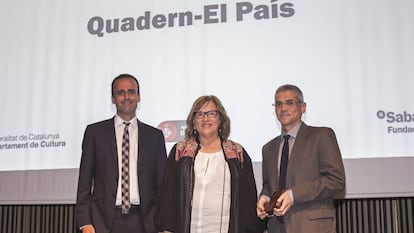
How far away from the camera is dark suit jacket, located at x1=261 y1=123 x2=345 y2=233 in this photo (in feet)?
8.87

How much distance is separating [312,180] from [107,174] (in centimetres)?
114

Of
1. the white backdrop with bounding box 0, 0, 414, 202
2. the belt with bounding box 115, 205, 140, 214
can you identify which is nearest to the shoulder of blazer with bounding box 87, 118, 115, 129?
the belt with bounding box 115, 205, 140, 214

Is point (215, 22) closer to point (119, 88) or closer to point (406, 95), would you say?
point (119, 88)

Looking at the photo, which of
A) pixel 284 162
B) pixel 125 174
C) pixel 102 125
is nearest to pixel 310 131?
pixel 284 162

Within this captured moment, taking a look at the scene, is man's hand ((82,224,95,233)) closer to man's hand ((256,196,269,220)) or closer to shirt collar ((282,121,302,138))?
man's hand ((256,196,269,220))

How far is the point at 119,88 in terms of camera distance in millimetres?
3223

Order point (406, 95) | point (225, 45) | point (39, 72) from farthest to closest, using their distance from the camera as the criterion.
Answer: point (39, 72)
point (225, 45)
point (406, 95)

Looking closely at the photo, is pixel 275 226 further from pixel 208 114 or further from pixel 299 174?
pixel 208 114

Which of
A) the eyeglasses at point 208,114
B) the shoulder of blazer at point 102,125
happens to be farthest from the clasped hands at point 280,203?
the shoulder of blazer at point 102,125

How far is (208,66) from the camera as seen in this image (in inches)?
156

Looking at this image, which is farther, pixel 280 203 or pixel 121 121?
pixel 121 121

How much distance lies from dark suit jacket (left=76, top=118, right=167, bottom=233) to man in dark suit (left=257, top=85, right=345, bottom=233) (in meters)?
0.64

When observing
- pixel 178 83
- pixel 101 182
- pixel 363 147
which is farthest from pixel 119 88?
pixel 363 147

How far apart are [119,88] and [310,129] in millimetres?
1145
